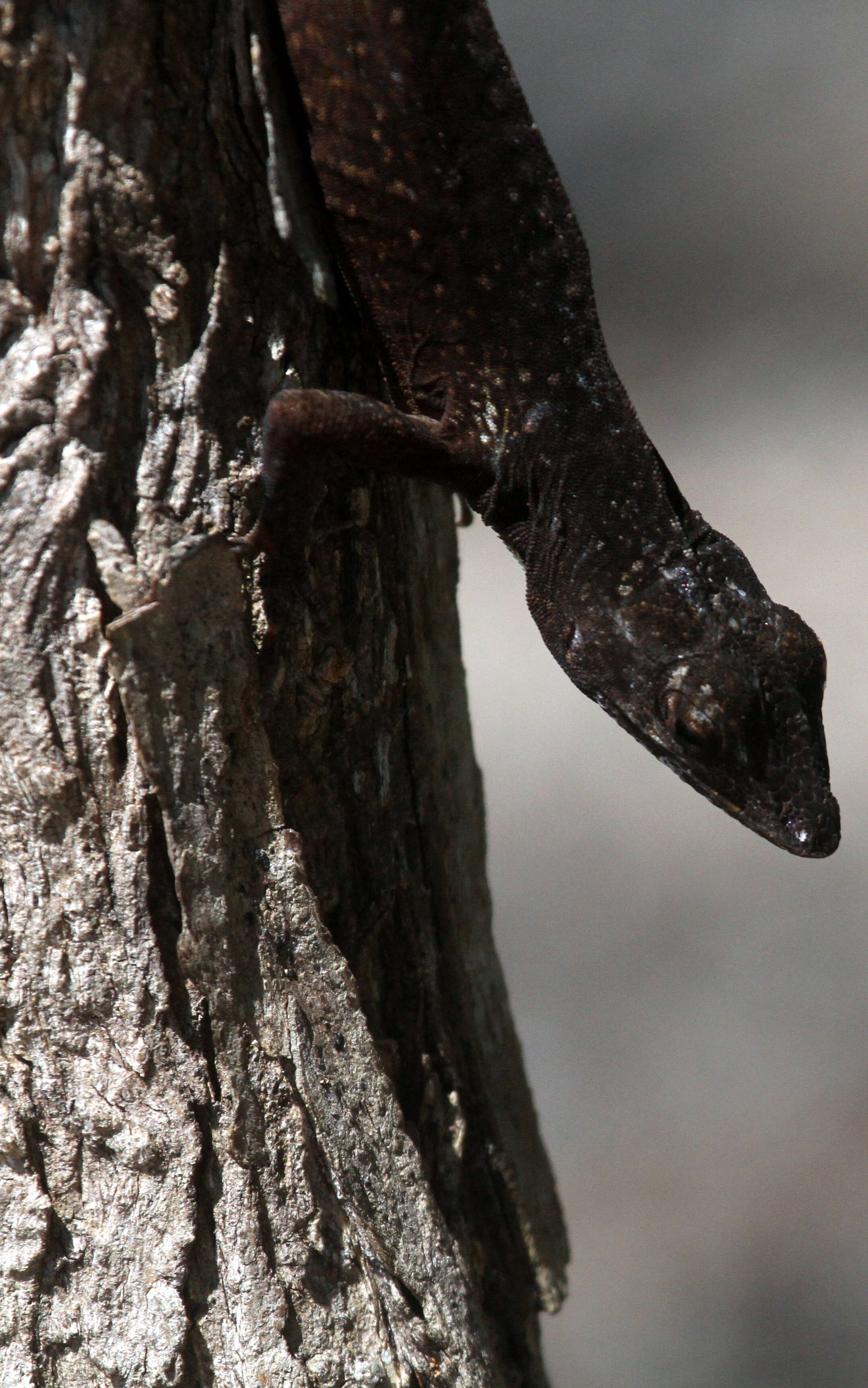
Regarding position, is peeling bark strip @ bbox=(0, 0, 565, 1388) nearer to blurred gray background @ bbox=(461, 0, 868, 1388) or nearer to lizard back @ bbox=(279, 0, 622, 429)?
lizard back @ bbox=(279, 0, 622, 429)

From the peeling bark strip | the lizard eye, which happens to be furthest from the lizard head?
the peeling bark strip

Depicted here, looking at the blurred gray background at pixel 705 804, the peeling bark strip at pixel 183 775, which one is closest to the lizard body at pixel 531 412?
the peeling bark strip at pixel 183 775

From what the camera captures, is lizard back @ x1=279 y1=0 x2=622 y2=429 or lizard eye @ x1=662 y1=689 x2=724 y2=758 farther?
lizard eye @ x1=662 y1=689 x2=724 y2=758

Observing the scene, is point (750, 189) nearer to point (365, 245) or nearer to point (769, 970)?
point (769, 970)

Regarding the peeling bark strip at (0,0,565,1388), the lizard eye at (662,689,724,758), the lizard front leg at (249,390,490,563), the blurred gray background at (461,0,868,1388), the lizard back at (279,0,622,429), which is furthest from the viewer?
the blurred gray background at (461,0,868,1388)

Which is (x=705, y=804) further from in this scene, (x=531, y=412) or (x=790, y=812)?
(x=531, y=412)

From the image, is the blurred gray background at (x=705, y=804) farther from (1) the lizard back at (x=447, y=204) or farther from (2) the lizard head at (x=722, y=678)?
(1) the lizard back at (x=447, y=204)

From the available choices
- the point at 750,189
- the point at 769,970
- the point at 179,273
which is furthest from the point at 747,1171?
the point at 750,189
